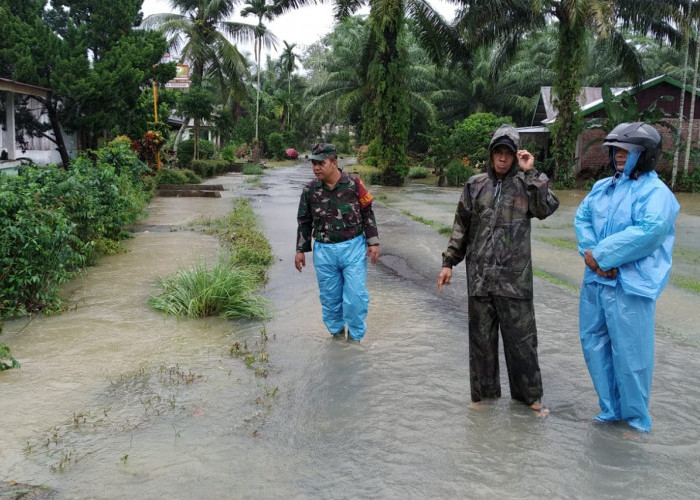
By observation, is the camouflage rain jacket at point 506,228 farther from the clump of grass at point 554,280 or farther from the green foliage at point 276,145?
the green foliage at point 276,145

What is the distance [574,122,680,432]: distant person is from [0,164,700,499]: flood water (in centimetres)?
36

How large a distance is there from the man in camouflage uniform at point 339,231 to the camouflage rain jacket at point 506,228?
1.45 meters

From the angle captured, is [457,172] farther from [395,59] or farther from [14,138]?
[14,138]

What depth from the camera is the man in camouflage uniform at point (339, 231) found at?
16.4 ft

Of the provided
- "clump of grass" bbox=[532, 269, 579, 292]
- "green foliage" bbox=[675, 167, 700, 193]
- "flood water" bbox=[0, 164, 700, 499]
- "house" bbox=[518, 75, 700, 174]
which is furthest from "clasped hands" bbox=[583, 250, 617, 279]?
"house" bbox=[518, 75, 700, 174]

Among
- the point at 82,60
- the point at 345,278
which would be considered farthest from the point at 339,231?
the point at 82,60

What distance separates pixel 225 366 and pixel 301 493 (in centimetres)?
189

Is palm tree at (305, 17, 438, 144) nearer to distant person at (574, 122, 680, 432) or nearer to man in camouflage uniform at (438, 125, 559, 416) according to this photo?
man in camouflage uniform at (438, 125, 559, 416)

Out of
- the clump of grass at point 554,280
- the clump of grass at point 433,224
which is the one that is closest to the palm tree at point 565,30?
the clump of grass at point 433,224

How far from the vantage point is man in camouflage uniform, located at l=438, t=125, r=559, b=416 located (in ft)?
11.9

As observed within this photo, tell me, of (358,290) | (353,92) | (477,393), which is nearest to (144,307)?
(358,290)

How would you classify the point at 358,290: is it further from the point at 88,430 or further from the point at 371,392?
the point at 88,430

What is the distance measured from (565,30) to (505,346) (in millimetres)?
20487

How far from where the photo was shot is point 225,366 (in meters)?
4.78
